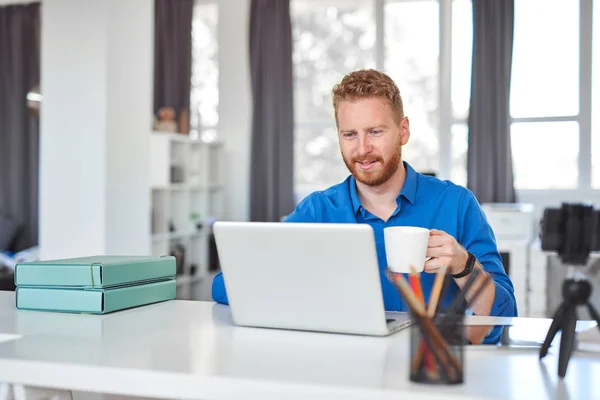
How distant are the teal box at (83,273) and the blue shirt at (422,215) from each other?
1.97ft

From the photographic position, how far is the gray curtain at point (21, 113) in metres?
7.22

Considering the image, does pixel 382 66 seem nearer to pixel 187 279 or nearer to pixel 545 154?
pixel 545 154

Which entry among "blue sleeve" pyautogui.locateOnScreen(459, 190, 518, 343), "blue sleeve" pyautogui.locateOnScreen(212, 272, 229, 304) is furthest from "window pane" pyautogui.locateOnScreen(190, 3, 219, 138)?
"blue sleeve" pyautogui.locateOnScreen(212, 272, 229, 304)

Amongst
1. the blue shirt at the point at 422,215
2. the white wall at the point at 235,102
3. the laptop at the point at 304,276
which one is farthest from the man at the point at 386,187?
the white wall at the point at 235,102

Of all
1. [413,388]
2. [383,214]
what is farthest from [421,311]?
[383,214]

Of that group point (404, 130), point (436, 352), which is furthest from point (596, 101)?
point (436, 352)

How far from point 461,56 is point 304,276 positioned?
17.7ft

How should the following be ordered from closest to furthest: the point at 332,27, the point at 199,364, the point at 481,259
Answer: the point at 199,364 < the point at 481,259 < the point at 332,27

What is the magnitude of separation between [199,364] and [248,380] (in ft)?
0.42

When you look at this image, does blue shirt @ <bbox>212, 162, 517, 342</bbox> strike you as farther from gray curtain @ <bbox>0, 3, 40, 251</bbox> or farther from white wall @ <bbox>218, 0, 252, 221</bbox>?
gray curtain @ <bbox>0, 3, 40, 251</bbox>

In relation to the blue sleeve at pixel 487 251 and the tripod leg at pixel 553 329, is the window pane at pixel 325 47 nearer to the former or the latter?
the blue sleeve at pixel 487 251

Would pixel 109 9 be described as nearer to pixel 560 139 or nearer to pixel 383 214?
pixel 383 214

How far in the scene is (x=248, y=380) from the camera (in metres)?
1.00

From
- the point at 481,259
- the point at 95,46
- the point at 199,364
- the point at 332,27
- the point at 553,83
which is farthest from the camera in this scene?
the point at 332,27
